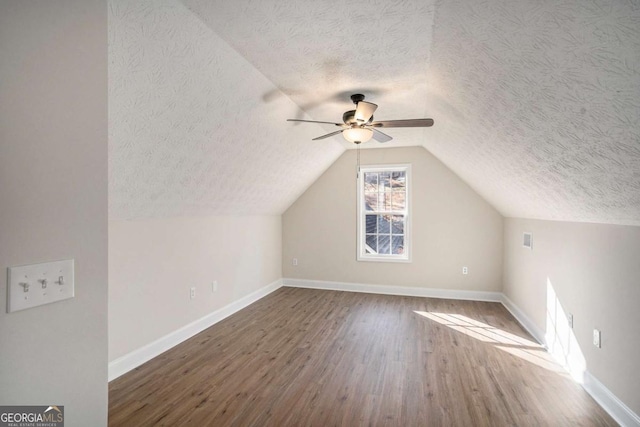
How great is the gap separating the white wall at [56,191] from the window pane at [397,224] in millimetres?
4863

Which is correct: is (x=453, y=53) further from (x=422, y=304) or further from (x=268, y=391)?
(x=422, y=304)

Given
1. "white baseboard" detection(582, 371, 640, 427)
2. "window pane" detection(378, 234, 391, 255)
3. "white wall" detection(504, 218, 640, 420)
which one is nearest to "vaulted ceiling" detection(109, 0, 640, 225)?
"white wall" detection(504, 218, 640, 420)

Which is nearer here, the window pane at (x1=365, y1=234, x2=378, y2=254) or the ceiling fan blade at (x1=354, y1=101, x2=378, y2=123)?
the ceiling fan blade at (x1=354, y1=101, x2=378, y2=123)

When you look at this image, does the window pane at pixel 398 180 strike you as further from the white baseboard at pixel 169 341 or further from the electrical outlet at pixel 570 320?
the electrical outlet at pixel 570 320

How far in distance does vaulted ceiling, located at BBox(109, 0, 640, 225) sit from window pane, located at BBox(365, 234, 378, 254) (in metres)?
2.54

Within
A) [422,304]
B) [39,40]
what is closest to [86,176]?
[39,40]

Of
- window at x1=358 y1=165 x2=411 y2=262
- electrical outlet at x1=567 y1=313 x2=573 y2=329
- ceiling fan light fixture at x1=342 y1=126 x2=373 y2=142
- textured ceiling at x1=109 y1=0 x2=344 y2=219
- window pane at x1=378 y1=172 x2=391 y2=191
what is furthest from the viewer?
window pane at x1=378 y1=172 x2=391 y2=191

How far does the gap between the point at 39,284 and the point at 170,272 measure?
2467 mm

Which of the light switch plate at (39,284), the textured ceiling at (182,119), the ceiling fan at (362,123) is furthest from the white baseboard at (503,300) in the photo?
the light switch plate at (39,284)

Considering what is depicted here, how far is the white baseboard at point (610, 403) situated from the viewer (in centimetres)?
205

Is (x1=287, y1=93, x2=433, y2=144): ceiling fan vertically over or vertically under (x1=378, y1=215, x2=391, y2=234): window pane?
over

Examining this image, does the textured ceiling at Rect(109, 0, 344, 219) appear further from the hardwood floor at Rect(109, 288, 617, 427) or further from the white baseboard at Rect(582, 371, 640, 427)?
the white baseboard at Rect(582, 371, 640, 427)

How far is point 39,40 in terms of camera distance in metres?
0.95

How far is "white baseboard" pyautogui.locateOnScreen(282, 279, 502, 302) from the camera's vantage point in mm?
5066
